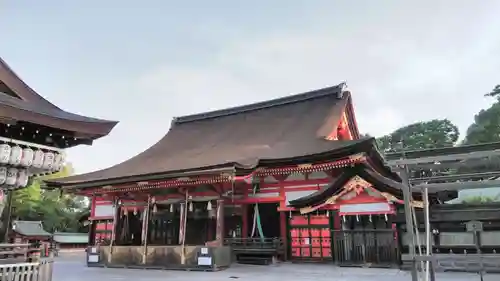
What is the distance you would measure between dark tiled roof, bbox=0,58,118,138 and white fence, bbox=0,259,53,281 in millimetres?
2548

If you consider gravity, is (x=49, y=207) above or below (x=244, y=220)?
above

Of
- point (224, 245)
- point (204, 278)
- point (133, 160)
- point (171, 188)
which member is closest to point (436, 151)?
point (204, 278)

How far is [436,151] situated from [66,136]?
679 centimetres

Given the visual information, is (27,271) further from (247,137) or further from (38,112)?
(247,137)

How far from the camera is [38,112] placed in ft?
22.3

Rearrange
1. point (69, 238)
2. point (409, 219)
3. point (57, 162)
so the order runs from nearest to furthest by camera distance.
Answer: point (409, 219), point (57, 162), point (69, 238)

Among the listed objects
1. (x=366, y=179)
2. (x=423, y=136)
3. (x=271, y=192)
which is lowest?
(x=271, y=192)

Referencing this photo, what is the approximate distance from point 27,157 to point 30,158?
6 cm

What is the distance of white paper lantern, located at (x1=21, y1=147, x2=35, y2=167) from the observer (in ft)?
22.6

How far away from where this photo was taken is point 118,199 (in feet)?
46.5

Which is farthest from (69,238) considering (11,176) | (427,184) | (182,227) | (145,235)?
(427,184)

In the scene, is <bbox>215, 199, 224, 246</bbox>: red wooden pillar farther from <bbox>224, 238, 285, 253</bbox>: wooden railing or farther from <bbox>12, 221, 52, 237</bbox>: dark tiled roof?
<bbox>12, 221, 52, 237</bbox>: dark tiled roof

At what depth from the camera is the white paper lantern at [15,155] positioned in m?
6.69

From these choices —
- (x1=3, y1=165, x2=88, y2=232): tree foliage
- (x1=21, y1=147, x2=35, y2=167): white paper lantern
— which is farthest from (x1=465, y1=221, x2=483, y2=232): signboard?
(x1=3, y1=165, x2=88, y2=232): tree foliage
